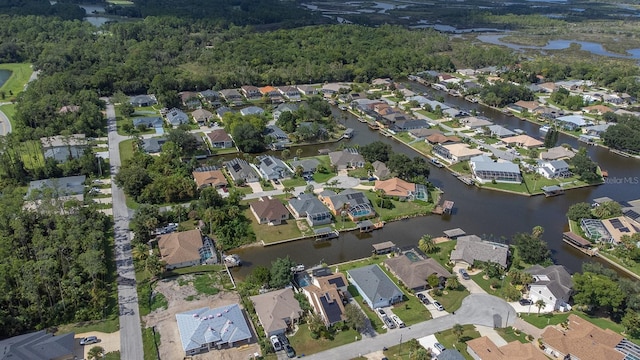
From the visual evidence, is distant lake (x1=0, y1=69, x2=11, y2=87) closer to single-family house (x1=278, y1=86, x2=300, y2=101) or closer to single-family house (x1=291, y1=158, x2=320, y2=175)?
single-family house (x1=278, y1=86, x2=300, y2=101)

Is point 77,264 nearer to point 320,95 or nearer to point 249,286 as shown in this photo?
point 249,286

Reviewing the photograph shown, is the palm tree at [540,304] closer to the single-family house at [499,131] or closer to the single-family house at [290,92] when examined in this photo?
the single-family house at [499,131]

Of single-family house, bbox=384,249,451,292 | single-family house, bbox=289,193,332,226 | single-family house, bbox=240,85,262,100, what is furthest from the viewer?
single-family house, bbox=240,85,262,100

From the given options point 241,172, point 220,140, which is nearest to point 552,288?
point 241,172

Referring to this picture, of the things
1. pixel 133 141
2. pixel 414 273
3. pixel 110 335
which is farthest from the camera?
pixel 133 141

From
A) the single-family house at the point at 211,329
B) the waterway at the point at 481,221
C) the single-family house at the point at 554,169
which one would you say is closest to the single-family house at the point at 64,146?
the waterway at the point at 481,221

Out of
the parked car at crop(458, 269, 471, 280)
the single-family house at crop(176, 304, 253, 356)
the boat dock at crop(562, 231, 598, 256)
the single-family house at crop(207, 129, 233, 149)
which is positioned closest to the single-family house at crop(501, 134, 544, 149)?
the boat dock at crop(562, 231, 598, 256)

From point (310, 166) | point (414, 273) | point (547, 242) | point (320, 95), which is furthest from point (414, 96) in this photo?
point (414, 273)
